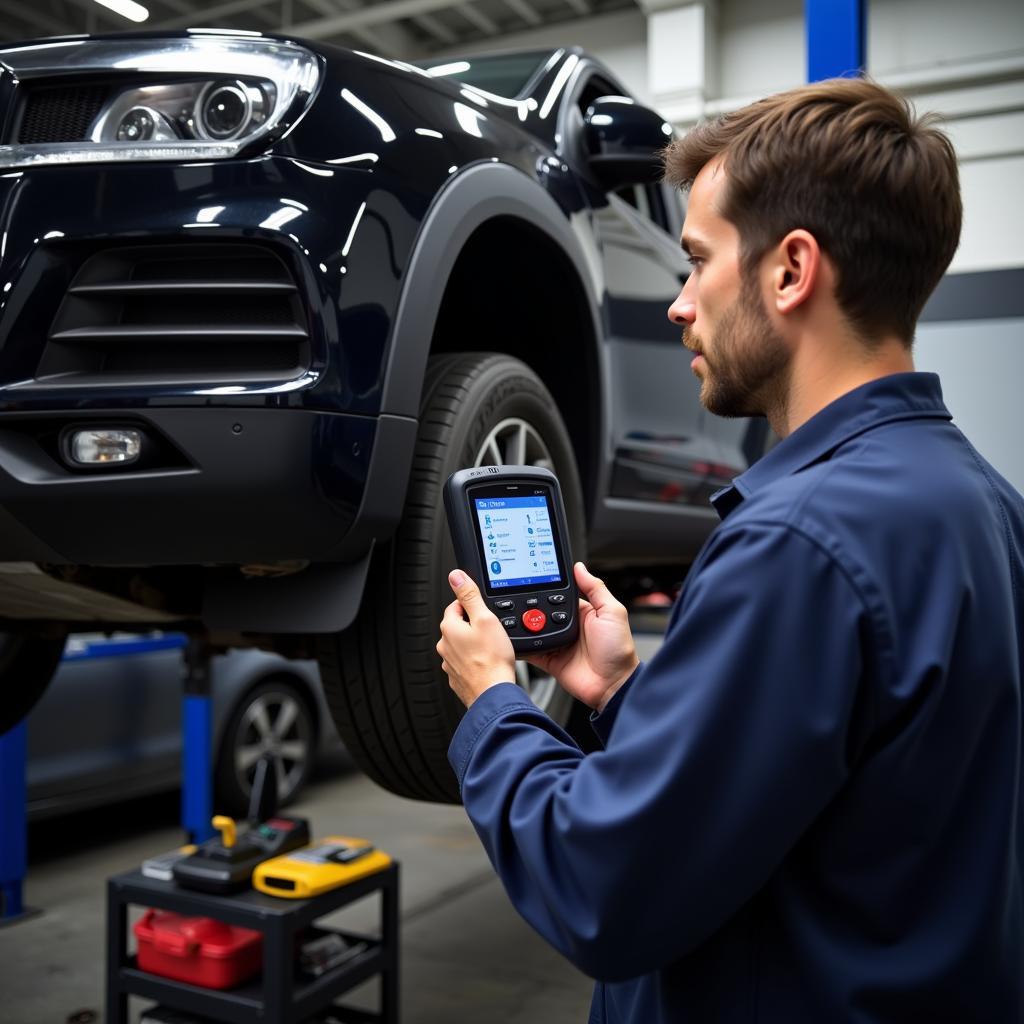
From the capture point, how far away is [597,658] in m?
1.11

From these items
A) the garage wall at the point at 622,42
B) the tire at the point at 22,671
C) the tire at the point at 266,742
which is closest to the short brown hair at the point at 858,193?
the tire at the point at 22,671

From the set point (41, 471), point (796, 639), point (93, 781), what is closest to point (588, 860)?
point (796, 639)

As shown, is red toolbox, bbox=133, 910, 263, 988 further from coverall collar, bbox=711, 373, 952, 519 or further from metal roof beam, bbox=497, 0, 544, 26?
metal roof beam, bbox=497, 0, 544, 26

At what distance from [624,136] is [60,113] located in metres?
1.02

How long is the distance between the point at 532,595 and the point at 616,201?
→ 1395 mm

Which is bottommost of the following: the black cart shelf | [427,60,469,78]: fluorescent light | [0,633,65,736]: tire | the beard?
the black cart shelf

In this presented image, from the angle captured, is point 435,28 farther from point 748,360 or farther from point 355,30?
point 748,360

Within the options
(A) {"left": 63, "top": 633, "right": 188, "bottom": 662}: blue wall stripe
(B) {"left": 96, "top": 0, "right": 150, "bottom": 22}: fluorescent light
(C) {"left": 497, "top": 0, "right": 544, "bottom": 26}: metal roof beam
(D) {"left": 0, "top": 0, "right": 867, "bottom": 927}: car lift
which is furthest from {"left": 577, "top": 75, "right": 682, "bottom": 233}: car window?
(C) {"left": 497, "top": 0, "right": 544, "bottom": 26}: metal roof beam

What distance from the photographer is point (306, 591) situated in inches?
59.5

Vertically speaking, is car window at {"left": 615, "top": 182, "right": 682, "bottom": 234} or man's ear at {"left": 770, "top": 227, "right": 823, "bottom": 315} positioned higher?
car window at {"left": 615, "top": 182, "right": 682, "bottom": 234}

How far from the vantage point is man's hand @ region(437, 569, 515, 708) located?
3.09 ft

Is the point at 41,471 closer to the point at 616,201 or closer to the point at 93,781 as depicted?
the point at 616,201

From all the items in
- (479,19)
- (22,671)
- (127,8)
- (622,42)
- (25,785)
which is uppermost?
(479,19)

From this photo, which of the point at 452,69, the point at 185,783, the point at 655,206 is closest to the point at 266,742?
the point at 185,783
